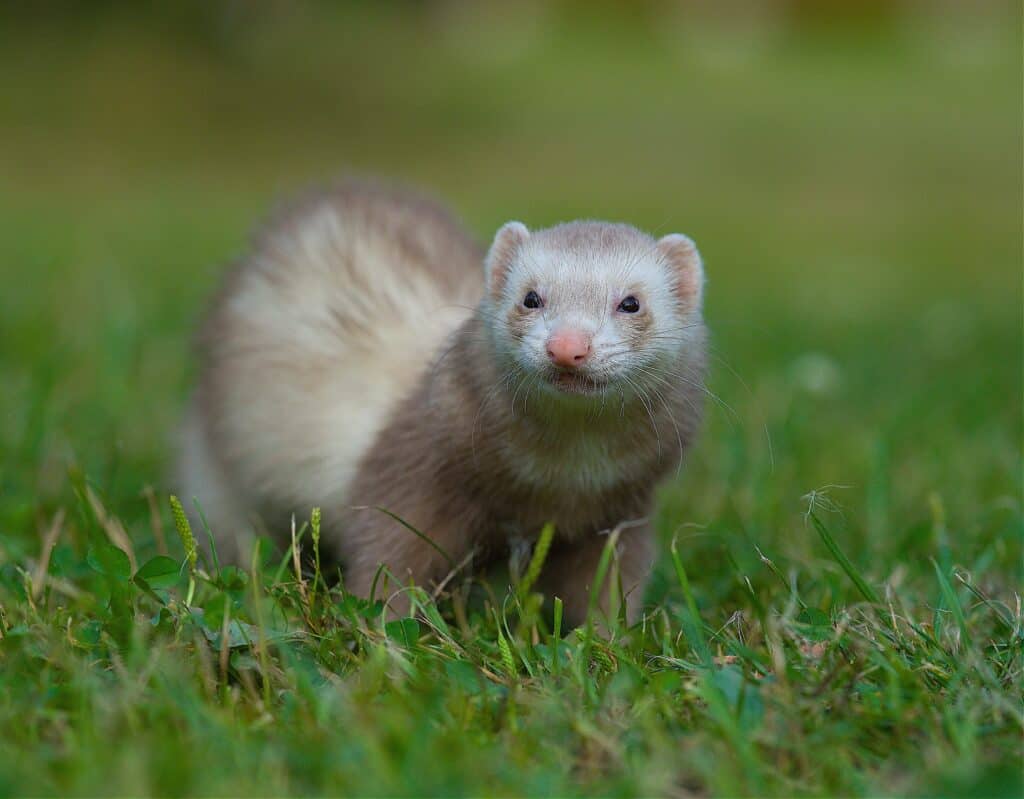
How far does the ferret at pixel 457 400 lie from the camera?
3451 millimetres

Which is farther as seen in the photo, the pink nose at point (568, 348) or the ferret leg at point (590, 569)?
the ferret leg at point (590, 569)

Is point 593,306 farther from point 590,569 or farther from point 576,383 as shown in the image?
point 590,569

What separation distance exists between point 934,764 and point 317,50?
21834 millimetres

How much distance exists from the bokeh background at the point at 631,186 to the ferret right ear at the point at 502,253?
2.98 ft

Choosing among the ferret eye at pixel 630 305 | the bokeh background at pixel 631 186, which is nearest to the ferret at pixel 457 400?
the ferret eye at pixel 630 305

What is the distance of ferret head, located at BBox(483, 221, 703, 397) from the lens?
3258mm

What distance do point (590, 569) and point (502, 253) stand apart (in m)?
0.96

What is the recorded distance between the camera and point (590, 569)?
12.4 ft

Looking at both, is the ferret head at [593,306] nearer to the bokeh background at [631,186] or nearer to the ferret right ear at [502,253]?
the ferret right ear at [502,253]

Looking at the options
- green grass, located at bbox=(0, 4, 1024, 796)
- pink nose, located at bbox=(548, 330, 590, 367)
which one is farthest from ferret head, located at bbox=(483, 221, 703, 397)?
green grass, located at bbox=(0, 4, 1024, 796)

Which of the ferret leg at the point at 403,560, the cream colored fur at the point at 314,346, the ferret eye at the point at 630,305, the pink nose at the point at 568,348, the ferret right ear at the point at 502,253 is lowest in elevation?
the ferret leg at the point at 403,560

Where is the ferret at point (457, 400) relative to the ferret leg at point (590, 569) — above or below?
above

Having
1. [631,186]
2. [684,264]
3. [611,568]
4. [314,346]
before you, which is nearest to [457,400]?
A: [611,568]

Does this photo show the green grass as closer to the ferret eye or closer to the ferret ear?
the ferret ear
